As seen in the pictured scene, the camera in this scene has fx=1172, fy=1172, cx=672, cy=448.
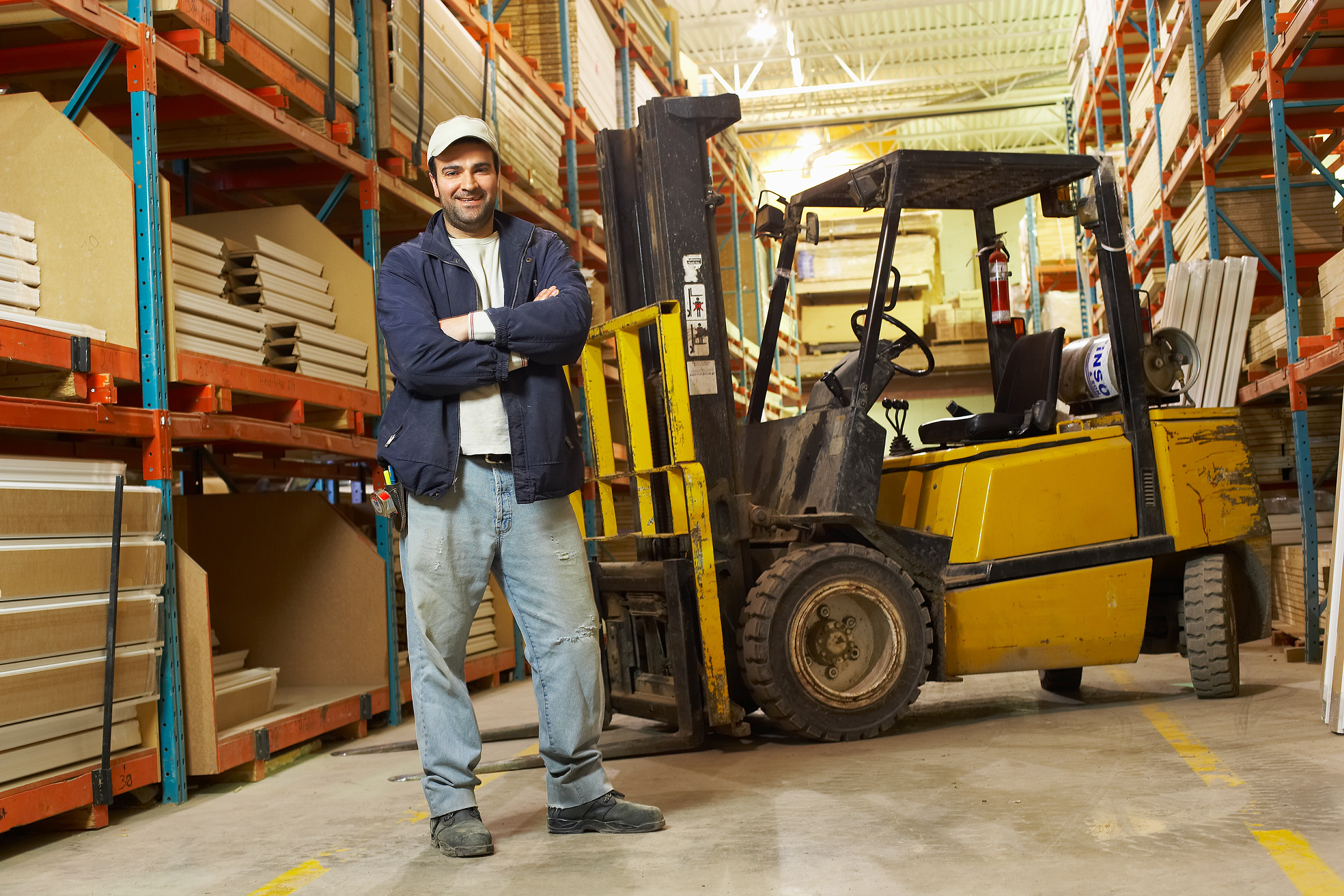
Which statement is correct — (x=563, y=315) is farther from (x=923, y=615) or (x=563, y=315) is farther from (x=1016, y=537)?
(x=1016, y=537)

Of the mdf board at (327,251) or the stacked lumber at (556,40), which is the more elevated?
the stacked lumber at (556,40)

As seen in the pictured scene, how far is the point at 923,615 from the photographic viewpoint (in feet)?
16.8

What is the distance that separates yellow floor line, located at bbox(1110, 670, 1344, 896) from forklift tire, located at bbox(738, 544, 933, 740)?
1.12 metres

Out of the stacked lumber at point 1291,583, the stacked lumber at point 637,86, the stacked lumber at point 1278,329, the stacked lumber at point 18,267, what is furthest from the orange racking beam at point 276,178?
the stacked lumber at point 1291,583

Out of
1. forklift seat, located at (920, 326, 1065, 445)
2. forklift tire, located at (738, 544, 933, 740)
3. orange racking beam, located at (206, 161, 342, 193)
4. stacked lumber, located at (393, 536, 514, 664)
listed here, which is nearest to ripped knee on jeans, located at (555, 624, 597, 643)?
forklift tire, located at (738, 544, 933, 740)

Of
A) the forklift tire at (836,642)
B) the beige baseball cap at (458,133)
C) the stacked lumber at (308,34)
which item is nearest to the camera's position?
the beige baseball cap at (458,133)

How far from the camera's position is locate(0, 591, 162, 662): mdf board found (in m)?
3.74

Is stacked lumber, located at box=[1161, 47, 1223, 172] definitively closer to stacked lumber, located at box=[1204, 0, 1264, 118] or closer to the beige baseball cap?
stacked lumber, located at box=[1204, 0, 1264, 118]

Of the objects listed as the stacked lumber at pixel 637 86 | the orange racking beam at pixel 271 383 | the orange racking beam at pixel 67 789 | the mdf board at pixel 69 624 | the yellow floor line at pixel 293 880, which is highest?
the stacked lumber at pixel 637 86

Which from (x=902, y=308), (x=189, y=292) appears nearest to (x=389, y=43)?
(x=189, y=292)

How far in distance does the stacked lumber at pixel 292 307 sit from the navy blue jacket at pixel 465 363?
215 centimetres

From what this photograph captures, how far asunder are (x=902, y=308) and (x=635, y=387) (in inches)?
448

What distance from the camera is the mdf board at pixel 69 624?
3740 mm

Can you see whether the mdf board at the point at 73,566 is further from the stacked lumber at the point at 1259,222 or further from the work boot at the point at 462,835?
the stacked lumber at the point at 1259,222
